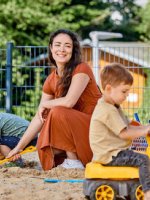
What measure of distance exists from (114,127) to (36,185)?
37.7 inches

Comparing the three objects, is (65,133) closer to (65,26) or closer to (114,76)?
(114,76)

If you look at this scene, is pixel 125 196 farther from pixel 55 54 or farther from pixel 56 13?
pixel 56 13

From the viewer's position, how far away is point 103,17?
2948cm

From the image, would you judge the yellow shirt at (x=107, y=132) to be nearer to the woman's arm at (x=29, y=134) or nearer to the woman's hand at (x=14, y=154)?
the woman's arm at (x=29, y=134)

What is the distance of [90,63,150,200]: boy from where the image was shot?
4.34 metres

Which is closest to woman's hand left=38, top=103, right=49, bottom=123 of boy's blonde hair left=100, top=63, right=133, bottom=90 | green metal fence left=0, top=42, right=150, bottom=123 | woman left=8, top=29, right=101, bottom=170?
woman left=8, top=29, right=101, bottom=170

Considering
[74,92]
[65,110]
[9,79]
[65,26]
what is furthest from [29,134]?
[65,26]

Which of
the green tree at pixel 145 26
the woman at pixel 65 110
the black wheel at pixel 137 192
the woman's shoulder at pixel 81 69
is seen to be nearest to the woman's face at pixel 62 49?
the woman at pixel 65 110

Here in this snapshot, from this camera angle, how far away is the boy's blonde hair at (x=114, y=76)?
4395 mm

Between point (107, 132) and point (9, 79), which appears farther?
point (9, 79)

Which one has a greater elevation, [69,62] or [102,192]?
[69,62]

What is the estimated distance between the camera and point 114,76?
173 inches

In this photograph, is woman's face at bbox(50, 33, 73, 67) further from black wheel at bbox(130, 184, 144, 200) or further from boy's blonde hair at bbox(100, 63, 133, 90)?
black wheel at bbox(130, 184, 144, 200)

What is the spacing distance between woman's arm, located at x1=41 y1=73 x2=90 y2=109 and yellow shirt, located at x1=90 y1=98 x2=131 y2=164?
1173 millimetres
